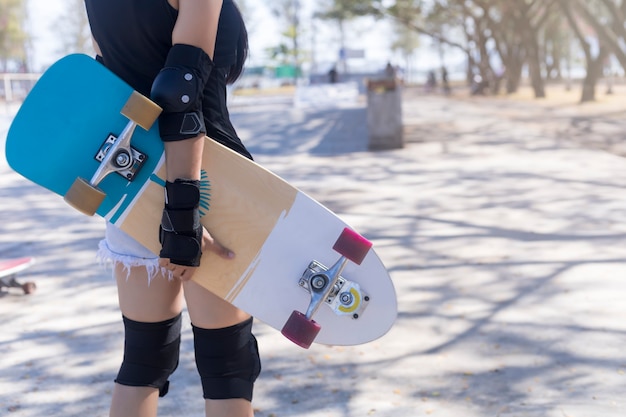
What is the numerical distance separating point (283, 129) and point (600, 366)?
45.9 feet

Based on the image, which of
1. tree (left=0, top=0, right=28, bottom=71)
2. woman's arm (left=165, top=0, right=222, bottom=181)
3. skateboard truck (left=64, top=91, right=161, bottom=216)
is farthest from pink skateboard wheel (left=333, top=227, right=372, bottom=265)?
tree (left=0, top=0, right=28, bottom=71)

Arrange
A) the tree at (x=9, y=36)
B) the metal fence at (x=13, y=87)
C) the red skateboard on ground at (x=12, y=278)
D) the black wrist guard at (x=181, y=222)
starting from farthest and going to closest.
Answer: the tree at (x=9, y=36) < the metal fence at (x=13, y=87) < the red skateboard on ground at (x=12, y=278) < the black wrist guard at (x=181, y=222)

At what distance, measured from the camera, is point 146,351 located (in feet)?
Result: 7.38

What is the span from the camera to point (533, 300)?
488 cm

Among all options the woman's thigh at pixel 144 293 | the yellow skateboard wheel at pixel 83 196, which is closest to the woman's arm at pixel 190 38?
the yellow skateboard wheel at pixel 83 196

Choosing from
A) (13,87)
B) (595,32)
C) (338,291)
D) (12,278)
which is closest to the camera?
(338,291)

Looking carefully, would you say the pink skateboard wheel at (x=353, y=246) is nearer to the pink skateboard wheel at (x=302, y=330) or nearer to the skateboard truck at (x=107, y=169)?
the pink skateboard wheel at (x=302, y=330)

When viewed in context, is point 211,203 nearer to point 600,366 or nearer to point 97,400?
point 97,400

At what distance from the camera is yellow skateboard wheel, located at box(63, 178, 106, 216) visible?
207cm

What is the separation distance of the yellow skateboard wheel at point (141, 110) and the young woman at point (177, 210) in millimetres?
27

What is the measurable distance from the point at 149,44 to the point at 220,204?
17.7 inches

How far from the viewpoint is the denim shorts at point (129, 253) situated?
216 centimetres

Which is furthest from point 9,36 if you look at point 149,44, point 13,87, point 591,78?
point 149,44

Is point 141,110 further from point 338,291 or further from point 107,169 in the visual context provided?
point 338,291
